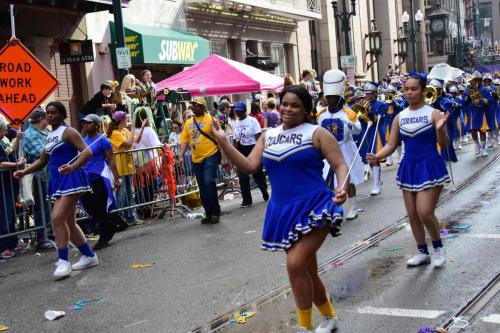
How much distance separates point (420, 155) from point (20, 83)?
18.1 ft

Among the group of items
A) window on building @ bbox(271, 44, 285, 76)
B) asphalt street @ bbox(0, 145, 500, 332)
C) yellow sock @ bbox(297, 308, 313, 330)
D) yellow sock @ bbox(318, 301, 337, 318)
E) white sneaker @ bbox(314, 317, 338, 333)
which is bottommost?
asphalt street @ bbox(0, 145, 500, 332)

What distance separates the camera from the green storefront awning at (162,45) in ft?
64.6

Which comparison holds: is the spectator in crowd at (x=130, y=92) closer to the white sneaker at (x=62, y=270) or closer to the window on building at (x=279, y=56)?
the white sneaker at (x=62, y=270)

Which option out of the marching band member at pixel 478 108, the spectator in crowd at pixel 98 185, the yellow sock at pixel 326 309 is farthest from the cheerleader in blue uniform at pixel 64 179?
the marching band member at pixel 478 108

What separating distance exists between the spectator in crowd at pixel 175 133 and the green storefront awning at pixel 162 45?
531 cm

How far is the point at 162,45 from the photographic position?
20.8m

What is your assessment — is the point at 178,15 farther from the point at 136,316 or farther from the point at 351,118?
the point at 136,316

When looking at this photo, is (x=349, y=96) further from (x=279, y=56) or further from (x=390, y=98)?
(x=279, y=56)

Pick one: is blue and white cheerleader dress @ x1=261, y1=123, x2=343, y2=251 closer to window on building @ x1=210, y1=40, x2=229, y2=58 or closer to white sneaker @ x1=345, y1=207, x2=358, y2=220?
white sneaker @ x1=345, y1=207, x2=358, y2=220

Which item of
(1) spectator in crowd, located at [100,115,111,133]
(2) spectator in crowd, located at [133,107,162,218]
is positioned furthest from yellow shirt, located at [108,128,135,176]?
(1) spectator in crowd, located at [100,115,111,133]

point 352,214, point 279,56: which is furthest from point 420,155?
point 279,56

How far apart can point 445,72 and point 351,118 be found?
7.55 ft

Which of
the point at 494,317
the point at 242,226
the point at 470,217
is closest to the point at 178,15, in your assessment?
the point at 242,226

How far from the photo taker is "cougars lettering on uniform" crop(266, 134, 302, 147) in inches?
200
